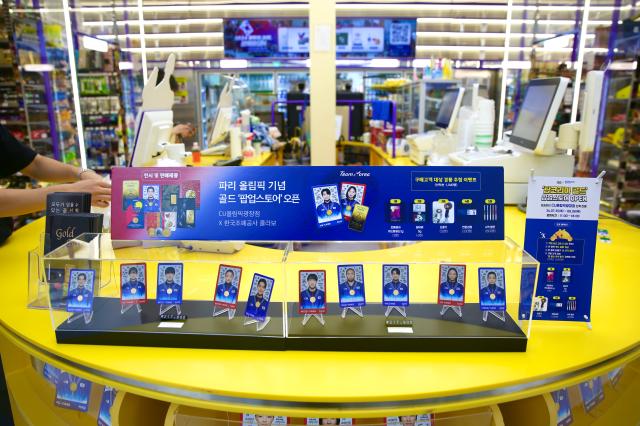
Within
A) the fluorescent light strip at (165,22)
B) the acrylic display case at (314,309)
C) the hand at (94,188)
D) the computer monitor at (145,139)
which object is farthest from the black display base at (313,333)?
the fluorescent light strip at (165,22)

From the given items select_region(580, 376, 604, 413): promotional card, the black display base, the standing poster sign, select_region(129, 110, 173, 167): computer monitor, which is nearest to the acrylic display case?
the black display base

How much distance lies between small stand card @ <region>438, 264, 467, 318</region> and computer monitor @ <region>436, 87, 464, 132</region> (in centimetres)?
315

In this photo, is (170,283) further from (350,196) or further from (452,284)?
(452,284)

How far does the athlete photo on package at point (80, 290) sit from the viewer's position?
4.57 feet

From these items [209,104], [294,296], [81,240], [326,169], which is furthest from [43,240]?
[209,104]

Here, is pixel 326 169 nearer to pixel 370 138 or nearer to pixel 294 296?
pixel 294 296

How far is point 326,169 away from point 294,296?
1.42ft

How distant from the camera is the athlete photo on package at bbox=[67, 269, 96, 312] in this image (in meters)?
1.39

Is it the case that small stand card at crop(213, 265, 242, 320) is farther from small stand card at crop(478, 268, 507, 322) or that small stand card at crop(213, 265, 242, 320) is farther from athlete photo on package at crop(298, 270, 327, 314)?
small stand card at crop(478, 268, 507, 322)

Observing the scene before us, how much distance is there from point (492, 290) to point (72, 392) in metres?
1.35

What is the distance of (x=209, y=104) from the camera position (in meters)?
10.2

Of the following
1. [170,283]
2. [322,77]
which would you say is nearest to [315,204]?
[170,283]

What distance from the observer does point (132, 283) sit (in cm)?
143

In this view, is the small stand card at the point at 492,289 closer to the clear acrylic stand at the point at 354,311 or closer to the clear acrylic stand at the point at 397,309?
the clear acrylic stand at the point at 397,309
